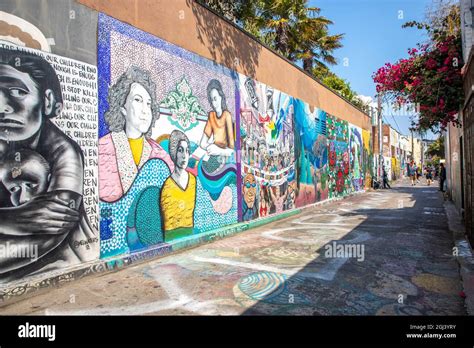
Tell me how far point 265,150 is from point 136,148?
5.24 metres

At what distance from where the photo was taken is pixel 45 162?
4285 millimetres

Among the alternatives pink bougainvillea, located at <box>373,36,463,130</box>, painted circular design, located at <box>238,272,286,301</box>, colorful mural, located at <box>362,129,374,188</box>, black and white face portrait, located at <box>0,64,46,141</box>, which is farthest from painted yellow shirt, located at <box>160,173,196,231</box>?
colorful mural, located at <box>362,129,374,188</box>

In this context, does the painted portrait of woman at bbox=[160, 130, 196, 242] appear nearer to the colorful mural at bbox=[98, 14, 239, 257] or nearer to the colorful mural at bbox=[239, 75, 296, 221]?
the colorful mural at bbox=[98, 14, 239, 257]

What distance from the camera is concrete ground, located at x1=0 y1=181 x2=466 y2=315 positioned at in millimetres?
3619

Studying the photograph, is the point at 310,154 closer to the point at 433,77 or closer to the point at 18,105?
the point at 433,77

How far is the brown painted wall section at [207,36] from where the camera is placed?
5715 mm

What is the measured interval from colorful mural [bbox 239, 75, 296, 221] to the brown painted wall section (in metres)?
0.51

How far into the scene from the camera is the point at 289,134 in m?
11.9

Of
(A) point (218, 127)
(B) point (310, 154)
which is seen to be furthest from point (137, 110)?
(B) point (310, 154)

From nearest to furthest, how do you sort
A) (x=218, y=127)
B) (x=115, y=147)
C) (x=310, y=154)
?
(x=115, y=147) < (x=218, y=127) < (x=310, y=154)

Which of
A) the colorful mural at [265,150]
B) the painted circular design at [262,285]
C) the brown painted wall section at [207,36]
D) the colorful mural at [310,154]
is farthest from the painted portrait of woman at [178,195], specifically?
the colorful mural at [310,154]

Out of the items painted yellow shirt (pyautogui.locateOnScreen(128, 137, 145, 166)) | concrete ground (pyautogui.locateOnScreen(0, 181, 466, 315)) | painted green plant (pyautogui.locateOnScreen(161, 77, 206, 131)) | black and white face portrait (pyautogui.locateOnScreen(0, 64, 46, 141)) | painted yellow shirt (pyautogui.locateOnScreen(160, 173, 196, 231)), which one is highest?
painted green plant (pyautogui.locateOnScreen(161, 77, 206, 131))
